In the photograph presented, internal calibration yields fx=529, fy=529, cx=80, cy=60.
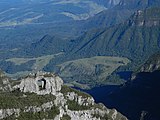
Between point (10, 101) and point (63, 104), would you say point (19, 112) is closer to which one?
point (10, 101)

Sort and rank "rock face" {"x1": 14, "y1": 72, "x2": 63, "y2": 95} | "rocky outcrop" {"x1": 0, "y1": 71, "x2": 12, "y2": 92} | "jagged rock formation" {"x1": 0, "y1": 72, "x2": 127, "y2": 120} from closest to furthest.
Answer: "jagged rock formation" {"x1": 0, "y1": 72, "x2": 127, "y2": 120}, "rock face" {"x1": 14, "y1": 72, "x2": 63, "y2": 95}, "rocky outcrop" {"x1": 0, "y1": 71, "x2": 12, "y2": 92}

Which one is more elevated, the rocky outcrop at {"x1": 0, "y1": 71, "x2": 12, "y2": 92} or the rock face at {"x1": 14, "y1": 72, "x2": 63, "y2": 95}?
the rock face at {"x1": 14, "y1": 72, "x2": 63, "y2": 95}

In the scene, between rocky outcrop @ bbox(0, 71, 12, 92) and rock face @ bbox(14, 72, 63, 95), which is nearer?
rock face @ bbox(14, 72, 63, 95)

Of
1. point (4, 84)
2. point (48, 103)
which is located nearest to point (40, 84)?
point (48, 103)

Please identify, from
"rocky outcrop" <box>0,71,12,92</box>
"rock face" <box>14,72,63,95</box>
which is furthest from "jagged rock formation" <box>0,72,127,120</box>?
"rocky outcrop" <box>0,71,12,92</box>

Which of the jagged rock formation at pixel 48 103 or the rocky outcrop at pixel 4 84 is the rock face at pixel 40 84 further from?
the rocky outcrop at pixel 4 84

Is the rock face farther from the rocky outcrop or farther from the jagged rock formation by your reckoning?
the rocky outcrop

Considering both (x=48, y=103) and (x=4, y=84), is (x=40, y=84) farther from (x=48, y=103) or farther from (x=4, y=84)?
(x=4, y=84)
